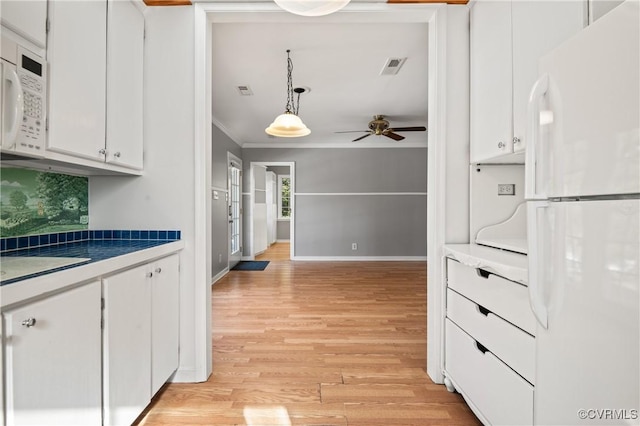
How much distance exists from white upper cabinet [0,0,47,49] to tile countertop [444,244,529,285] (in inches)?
77.5

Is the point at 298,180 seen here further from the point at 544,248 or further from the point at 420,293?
the point at 544,248

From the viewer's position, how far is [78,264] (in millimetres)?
1184

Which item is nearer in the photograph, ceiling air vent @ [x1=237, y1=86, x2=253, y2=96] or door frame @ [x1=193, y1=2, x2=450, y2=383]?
door frame @ [x1=193, y1=2, x2=450, y2=383]

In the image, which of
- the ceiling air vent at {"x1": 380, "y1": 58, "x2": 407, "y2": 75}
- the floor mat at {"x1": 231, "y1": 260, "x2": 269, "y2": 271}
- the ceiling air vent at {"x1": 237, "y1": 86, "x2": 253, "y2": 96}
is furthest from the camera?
the floor mat at {"x1": 231, "y1": 260, "x2": 269, "y2": 271}

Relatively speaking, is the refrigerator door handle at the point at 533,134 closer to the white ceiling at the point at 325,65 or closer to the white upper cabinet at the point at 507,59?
the white upper cabinet at the point at 507,59

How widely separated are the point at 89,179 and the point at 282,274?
144 inches

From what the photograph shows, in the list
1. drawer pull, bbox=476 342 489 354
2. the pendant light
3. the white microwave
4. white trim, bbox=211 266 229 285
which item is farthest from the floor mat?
the white microwave

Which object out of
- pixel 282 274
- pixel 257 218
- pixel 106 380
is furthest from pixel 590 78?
pixel 257 218

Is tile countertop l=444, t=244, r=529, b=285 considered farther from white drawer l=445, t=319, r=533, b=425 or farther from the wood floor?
the wood floor

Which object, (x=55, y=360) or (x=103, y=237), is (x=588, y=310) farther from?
(x=103, y=237)

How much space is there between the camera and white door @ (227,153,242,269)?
5.97m

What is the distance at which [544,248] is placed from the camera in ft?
3.26

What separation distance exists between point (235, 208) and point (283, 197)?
13.9ft

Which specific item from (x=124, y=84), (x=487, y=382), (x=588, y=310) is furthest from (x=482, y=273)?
(x=124, y=84)
